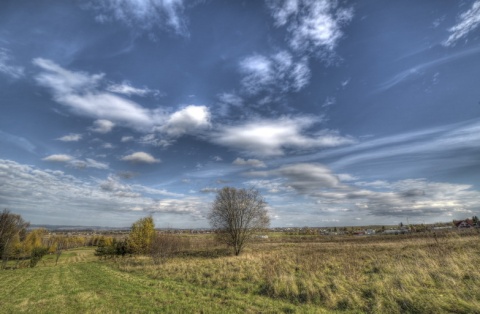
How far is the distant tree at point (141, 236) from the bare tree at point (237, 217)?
19.7 meters

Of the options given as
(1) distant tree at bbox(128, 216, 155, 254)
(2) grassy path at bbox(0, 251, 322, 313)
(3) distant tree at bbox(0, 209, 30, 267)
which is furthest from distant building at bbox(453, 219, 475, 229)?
(3) distant tree at bbox(0, 209, 30, 267)

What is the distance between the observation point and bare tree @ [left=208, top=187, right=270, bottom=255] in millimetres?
41594

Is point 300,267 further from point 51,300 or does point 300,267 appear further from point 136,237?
point 136,237

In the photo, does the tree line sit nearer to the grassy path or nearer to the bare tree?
the bare tree

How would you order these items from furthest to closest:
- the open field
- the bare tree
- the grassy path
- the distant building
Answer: the distant building < the bare tree < the grassy path < the open field

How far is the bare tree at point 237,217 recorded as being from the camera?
41.6m

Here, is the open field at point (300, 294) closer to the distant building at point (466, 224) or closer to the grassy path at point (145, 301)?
the grassy path at point (145, 301)

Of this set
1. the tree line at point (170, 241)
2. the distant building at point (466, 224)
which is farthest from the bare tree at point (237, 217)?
the distant building at point (466, 224)

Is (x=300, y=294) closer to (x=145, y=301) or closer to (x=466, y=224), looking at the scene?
(x=145, y=301)

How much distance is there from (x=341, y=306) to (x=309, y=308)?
1.45m

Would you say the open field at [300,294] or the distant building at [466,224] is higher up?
the distant building at [466,224]

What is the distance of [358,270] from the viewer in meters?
16.7

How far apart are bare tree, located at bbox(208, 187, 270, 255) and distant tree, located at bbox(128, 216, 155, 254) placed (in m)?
19.7

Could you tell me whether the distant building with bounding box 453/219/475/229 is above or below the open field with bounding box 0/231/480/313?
above
